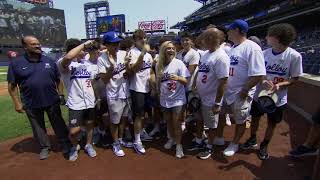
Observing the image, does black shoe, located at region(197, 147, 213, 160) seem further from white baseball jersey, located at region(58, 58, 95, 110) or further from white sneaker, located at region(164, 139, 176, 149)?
white baseball jersey, located at region(58, 58, 95, 110)

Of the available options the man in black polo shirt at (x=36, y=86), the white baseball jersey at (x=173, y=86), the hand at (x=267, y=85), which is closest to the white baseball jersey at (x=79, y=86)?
the man in black polo shirt at (x=36, y=86)

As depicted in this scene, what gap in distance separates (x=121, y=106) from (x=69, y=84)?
2.90ft

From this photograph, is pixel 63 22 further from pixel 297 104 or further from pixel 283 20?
pixel 297 104

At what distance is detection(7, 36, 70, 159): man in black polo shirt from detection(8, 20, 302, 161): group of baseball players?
0.7 inches

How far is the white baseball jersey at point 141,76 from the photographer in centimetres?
558

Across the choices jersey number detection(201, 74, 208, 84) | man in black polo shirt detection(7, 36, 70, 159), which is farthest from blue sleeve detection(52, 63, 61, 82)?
jersey number detection(201, 74, 208, 84)

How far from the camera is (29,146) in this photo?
6.21m

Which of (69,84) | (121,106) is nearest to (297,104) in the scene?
(121,106)

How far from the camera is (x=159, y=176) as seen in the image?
4707 mm

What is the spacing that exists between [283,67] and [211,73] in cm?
98

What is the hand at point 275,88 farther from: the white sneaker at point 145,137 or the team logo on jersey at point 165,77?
the white sneaker at point 145,137

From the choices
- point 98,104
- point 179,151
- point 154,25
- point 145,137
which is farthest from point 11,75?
point 154,25

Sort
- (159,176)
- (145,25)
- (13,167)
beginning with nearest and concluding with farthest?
(159,176) → (13,167) → (145,25)

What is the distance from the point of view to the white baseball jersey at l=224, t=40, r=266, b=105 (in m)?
4.72
